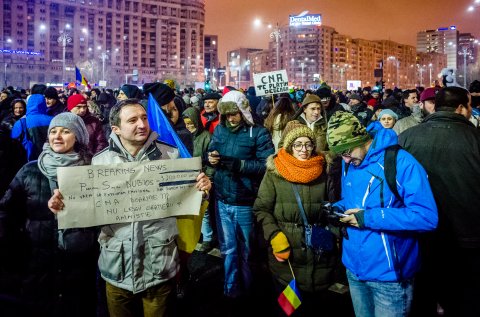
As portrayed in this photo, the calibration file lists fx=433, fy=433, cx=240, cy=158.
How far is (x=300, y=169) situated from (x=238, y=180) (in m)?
1.40

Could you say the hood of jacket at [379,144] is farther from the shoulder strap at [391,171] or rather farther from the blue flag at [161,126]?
the blue flag at [161,126]

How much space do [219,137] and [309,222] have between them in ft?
6.34

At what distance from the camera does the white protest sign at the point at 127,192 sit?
2.97 m

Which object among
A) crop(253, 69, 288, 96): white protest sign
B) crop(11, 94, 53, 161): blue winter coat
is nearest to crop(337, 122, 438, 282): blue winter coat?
crop(11, 94, 53, 161): blue winter coat

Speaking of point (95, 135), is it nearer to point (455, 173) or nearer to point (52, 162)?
point (52, 162)

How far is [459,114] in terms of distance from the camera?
3.96 metres

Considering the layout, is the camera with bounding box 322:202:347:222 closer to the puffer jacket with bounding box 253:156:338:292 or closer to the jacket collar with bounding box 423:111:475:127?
the puffer jacket with bounding box 253:156:338:292

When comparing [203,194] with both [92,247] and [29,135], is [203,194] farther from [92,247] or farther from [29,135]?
[29,135]

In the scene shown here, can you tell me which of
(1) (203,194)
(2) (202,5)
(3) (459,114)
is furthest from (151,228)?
(2) (202,5)

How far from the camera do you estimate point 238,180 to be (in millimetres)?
5242

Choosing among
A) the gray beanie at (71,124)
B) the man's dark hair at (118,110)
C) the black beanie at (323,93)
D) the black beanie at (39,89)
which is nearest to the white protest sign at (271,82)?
the black beanie at (323,93)

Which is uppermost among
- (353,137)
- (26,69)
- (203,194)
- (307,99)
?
(26,69)

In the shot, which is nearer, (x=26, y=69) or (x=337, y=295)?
(x=337, y=295)

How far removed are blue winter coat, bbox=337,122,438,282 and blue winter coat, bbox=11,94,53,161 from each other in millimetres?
5346
